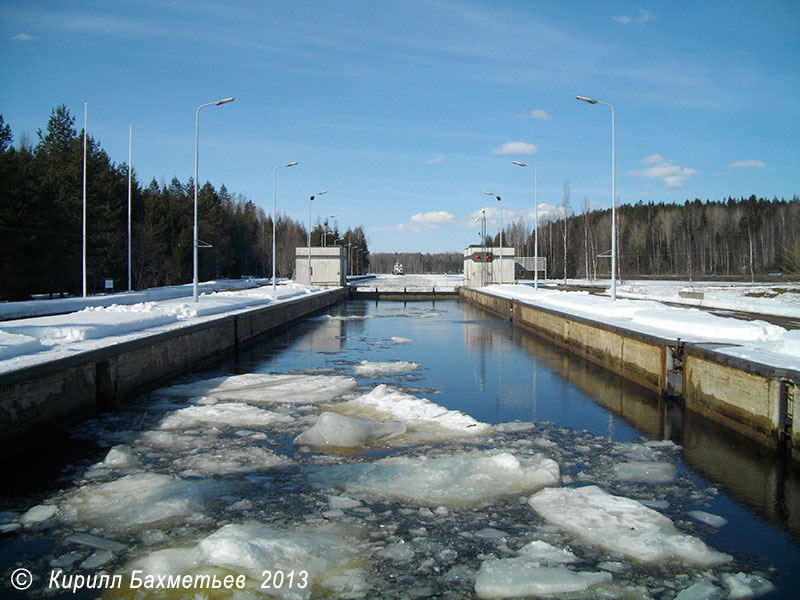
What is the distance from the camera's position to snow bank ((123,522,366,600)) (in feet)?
16.4

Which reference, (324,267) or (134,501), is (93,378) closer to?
(134,501)

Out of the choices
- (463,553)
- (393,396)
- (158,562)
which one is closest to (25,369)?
(158,562)

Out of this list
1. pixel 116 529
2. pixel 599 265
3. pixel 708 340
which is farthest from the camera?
pixel 599 265

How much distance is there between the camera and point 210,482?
7.45 metres

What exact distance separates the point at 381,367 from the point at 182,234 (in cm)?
4711

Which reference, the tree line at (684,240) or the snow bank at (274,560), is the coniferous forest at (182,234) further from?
the snow bank at (274,560)

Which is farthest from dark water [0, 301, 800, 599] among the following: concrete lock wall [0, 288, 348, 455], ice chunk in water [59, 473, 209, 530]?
concrete lock wall [0, 288, 348, 455]

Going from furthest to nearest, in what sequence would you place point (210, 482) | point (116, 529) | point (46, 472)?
point (46, 472)
point (210, 482)
point (116, 529)

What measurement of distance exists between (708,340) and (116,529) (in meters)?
11.5

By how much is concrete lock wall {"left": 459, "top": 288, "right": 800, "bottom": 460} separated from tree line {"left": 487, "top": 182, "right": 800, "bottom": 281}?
68.0 metres

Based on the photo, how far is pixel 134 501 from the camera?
681 cm

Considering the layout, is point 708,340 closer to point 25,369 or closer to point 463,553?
point 463,553

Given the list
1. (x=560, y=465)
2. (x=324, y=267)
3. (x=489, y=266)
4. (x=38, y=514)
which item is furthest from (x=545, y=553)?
(x=489, y=266)

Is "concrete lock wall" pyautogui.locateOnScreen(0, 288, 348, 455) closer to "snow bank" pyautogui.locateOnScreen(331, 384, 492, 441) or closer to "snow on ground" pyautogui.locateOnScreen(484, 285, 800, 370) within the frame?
"snow bank" pyautogui.locateOnScreen(331, 384, 492, 441)
